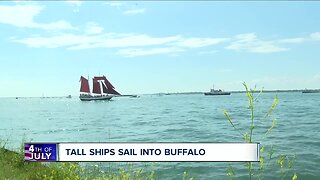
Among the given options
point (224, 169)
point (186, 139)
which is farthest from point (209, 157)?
point (186, 139)

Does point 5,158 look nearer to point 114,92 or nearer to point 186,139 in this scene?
point 186,139

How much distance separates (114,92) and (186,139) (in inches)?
4378

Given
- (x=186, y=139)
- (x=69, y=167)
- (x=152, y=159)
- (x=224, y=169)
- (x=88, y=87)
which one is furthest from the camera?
(x=88, y=87)

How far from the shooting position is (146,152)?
6.38m

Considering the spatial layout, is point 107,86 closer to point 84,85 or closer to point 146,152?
point 84,85

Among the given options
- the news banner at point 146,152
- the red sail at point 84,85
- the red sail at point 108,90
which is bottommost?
the news banner at point 146,152

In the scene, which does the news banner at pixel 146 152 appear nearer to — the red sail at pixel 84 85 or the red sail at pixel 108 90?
the red sail at pixel 108 90

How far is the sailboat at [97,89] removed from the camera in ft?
456

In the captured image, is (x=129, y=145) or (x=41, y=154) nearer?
(x=129, y=145)

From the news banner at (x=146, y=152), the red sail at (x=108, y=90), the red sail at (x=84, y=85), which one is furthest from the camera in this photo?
the red sail at (x=84, y=85)

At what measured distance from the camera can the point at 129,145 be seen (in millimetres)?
6434

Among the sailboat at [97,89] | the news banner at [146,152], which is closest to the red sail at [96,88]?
the sailboat at [97,89]

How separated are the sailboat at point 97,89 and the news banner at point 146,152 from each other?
130 m

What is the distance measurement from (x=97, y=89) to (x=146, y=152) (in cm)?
14364
